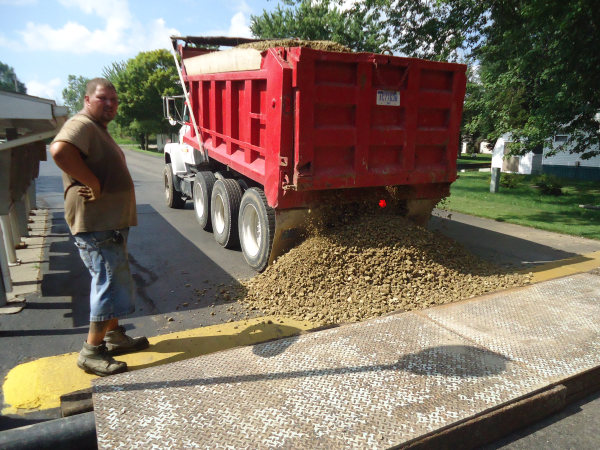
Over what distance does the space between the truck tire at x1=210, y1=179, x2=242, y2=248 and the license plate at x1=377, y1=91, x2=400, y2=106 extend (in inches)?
104

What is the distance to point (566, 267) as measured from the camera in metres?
6.09

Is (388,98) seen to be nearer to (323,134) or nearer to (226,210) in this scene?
(323,134)

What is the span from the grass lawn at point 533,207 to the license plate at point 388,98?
5335 mm

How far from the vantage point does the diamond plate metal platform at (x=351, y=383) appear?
2.52m

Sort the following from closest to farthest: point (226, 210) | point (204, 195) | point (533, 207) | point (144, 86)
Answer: point (226, 210)
point (204, 195)
point (533, 207)
point (144, 86)

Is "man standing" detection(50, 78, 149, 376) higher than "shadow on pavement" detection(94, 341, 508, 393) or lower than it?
higher

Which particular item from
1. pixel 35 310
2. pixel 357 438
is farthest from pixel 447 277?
pixel 35 310

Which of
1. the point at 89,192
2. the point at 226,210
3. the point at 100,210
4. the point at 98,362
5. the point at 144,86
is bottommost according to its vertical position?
the point at 98,362

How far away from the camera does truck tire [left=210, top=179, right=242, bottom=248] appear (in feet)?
21.4

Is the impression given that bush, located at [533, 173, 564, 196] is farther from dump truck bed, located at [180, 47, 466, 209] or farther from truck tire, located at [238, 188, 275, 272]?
truck tire, located at [238, 188, 275, 272]

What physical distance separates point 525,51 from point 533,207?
3.88 m

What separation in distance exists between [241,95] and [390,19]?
393 inches

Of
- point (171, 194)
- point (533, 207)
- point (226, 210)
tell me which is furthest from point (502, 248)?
point (171, 194)

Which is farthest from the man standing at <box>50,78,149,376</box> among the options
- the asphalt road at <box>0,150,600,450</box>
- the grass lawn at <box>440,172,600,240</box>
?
the grass lawn at <box>440,172,600,240</box>
